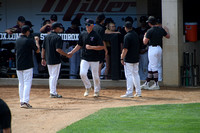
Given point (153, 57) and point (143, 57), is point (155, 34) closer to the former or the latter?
point (153, 57)

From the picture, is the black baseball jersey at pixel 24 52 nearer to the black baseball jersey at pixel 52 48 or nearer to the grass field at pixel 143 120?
the black baseball jersey at pixel 52 48

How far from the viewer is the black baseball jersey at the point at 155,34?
521 inches

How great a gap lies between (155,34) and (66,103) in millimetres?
3566

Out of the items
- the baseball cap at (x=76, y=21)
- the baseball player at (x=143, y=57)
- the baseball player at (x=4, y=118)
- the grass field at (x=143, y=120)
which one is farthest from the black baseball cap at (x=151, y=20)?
the baseball player at (x=4, y=118)

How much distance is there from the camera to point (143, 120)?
28.4ft

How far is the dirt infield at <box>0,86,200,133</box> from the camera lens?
28.5ft

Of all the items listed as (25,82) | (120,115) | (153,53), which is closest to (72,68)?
(153,53)

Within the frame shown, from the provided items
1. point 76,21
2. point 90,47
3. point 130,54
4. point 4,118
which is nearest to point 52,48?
point 90,47

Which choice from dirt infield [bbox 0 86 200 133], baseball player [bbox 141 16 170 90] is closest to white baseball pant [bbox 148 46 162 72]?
baseball player [bbox 141 16 170 90]

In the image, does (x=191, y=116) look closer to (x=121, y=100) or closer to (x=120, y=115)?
(x=120, y=115)

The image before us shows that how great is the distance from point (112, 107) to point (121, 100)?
4.06ft

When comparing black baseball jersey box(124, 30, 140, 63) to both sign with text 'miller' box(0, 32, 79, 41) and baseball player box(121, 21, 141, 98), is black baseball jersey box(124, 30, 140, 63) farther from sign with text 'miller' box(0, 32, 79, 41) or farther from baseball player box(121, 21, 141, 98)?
sign with text 'miller' box(0, 32, 79, 41)

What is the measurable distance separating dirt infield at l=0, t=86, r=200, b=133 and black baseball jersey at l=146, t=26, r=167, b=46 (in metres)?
1.39

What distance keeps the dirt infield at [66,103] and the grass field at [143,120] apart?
43 cm
